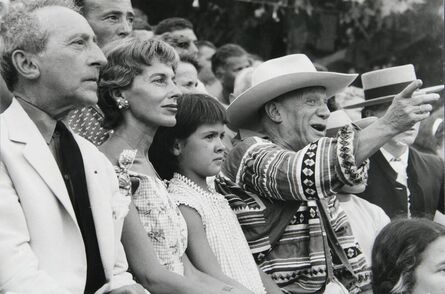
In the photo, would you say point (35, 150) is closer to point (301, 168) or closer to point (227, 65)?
point (301, 168)

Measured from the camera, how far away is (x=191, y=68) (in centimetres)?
575

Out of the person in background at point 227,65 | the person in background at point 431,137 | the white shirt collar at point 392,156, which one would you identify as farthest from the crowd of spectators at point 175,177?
the person in background at point 227,65

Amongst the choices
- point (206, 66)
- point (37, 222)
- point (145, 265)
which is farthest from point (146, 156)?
point (206, 66)

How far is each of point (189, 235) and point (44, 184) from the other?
105cm

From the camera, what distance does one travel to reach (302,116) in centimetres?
494

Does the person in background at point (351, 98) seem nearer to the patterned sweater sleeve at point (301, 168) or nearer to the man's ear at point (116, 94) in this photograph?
the patterned sweater sleeve at point (301, 168)

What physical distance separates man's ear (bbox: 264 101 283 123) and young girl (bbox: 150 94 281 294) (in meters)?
0.51

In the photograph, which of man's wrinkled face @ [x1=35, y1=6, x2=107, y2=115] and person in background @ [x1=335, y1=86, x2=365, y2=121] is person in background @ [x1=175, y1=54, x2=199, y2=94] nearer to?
man's wrinkled face @ [x1=35, y1=6, x2=107, y2=115]

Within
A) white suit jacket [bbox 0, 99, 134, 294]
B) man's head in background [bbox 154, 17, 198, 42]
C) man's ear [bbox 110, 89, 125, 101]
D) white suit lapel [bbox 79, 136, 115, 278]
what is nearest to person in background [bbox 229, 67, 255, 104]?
man's head in background [bbox 154, 17, 198, 42]

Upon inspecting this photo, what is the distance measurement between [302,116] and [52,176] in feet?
6.30

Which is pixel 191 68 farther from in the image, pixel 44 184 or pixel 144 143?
pixel 44 184

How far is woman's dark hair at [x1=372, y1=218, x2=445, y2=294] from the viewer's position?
4.28 meters

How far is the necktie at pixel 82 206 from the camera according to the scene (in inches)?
135

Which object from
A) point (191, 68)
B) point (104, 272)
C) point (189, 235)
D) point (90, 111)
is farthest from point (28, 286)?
point (191, 68)
